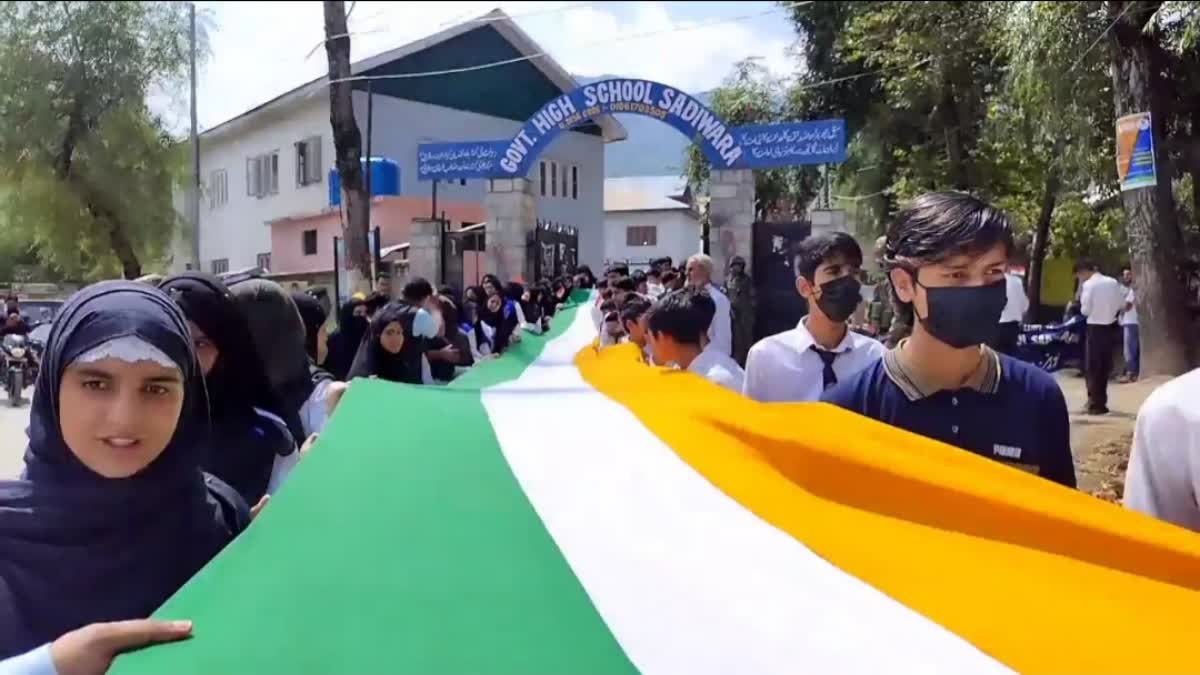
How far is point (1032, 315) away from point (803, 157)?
9.18 metres

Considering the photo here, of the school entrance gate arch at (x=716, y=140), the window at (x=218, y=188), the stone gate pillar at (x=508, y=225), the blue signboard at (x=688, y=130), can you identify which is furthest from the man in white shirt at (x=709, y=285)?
the window at (x=218, y=188)

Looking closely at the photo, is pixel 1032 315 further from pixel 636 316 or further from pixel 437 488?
pixel 437 488

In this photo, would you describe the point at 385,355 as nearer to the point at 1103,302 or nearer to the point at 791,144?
the point at 1103,302

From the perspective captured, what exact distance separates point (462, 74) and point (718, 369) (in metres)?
26.9

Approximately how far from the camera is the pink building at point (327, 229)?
93.2ft

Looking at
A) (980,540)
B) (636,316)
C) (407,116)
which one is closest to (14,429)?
(636,316)

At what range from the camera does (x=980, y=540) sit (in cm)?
205

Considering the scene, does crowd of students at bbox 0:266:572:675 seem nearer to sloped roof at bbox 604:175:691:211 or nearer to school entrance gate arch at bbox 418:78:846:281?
school entrance gate arch at bbox 418:78:846:281

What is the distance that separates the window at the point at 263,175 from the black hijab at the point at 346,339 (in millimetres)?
25536

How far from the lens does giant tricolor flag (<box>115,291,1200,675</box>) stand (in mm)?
1669

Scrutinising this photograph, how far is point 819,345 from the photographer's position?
3.80 metres

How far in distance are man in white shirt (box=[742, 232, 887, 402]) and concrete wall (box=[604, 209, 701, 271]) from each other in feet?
164

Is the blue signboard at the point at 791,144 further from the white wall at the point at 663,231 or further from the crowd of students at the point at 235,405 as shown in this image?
the white wall at the point at 663,231

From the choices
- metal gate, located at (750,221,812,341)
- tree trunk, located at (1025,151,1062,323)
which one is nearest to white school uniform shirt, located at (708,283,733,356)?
metal gate, located at (750,221,812,341)
